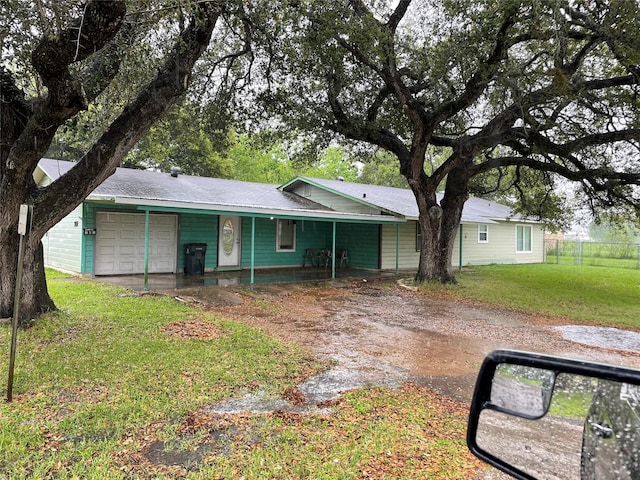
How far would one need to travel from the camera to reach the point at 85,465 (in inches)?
111

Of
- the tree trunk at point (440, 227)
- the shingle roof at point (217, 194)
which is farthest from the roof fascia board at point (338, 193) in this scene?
the tree trunk at point (440, 227)

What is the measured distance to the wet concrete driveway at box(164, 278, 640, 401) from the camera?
4.99m

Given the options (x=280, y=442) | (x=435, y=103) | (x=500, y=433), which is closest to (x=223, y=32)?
(x=435, y=103)

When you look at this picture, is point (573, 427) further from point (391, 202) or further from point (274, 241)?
point (391, 202)

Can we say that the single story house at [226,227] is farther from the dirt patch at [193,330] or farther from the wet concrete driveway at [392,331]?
the dirt patch at [193,330]

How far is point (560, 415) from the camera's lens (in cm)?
116

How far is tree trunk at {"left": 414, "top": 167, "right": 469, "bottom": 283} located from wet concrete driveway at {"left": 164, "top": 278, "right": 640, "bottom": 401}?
1.85m

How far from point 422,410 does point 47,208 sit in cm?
573

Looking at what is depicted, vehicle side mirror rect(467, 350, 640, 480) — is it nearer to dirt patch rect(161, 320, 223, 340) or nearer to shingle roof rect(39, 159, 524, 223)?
dirt patch rect(161, 320, 223, 340)

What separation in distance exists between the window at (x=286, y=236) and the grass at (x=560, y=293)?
20.1ft

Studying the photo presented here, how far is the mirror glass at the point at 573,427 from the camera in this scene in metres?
1.01

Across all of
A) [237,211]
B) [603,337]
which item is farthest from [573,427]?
[237,211]

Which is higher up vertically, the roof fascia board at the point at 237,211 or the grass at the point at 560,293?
the roof fascia board at the point at 237,211

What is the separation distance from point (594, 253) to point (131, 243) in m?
28.9
